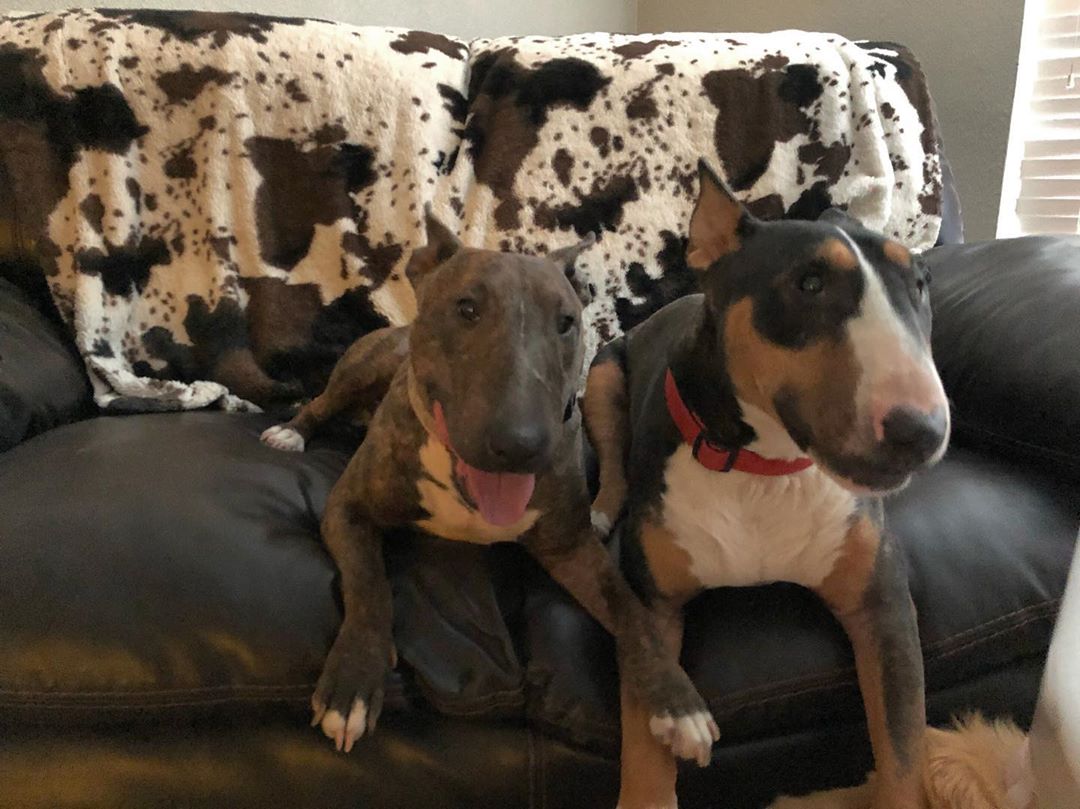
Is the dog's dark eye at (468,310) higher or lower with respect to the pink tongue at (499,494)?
higher

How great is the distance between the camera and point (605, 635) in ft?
4.34

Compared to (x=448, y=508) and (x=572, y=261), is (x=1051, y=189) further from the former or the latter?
(x=448, y=508)

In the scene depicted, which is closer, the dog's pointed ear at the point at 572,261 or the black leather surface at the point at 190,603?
the black leather surface at the point at 190,603

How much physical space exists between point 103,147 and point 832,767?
1.96 metres

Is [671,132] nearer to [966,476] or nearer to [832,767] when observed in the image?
[966,476]

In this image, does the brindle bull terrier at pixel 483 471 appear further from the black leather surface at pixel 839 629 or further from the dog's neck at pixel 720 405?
the dog's neck at pixel 720 405

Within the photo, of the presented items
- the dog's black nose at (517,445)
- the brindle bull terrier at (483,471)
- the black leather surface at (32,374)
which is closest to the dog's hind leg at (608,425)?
the brindle bull terrier at (483,471)

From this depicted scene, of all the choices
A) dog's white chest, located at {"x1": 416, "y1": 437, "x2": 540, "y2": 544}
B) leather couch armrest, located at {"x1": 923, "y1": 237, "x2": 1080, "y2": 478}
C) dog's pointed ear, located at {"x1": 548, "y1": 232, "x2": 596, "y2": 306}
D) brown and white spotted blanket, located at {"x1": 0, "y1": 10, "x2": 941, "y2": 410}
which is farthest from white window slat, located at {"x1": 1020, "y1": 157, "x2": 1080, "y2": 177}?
dog's white chest, located at {"x1": 416, "y1": 437, "x2": 540, "y2": 544}

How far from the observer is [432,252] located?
4.86 feet

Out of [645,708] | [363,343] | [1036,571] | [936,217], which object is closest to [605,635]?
[645,708]

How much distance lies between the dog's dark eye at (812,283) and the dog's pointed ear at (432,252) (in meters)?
0.60

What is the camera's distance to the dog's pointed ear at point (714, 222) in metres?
1.22

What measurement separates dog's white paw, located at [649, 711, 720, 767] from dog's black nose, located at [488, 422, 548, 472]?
0.40 metres

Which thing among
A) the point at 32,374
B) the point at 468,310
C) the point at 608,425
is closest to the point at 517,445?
the point at 468,310
